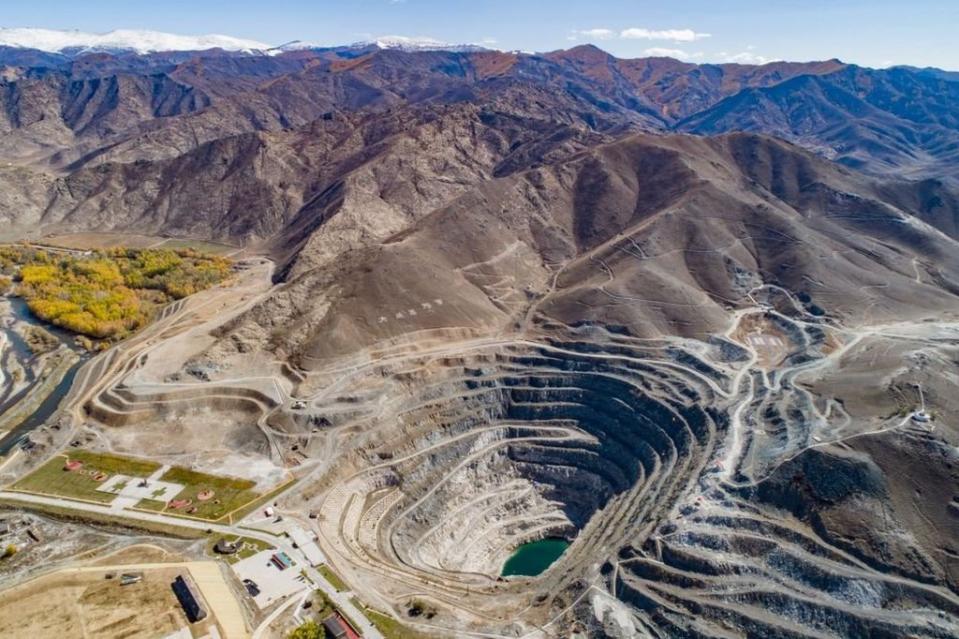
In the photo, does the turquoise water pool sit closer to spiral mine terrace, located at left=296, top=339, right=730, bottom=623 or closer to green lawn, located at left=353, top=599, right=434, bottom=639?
spiral mine terrace, located at left=296, top=339, right=730, bottom=623

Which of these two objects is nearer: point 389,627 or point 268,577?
point 389,627

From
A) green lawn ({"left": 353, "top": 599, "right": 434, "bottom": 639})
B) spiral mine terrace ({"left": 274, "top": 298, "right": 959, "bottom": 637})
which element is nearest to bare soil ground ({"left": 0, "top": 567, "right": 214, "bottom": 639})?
green lawn ({"left": 353, "top": 599, "right": 434, "bottom": 639})

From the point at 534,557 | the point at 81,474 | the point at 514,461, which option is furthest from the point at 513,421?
the point at 81,474

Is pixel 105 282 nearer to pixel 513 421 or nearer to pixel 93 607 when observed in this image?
pixel 513 421

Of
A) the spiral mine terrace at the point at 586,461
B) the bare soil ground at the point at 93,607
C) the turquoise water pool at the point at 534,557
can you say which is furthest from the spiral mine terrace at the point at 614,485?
the bare soil ground at the point at 93,607

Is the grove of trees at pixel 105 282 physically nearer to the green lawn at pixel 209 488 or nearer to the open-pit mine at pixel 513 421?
the open-pit mine at pixel 513 421
